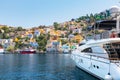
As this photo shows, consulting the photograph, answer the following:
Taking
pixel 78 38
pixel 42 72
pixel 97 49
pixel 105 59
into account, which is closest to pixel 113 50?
pixel 105 59

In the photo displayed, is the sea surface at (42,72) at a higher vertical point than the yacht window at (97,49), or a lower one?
lower

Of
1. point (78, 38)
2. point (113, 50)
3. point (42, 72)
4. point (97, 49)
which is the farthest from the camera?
point (78, 38)

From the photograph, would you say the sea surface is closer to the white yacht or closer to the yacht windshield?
the white yacht

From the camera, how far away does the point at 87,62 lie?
38844mm

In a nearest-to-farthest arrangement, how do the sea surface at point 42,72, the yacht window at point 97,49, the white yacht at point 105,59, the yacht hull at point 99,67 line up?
1. the yacht hull at point 99,67
2. the white yacht at point 105,59
3. the yacht window at point 97,49
4. the sea surface at point 42,72

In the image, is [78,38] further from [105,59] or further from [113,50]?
[105,59]

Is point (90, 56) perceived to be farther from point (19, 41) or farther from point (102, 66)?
point (19, 41)

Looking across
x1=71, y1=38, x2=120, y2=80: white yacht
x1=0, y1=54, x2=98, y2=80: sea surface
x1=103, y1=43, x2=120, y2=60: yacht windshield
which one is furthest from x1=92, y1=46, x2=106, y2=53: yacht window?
x1=0, y1=54, x2=98, y2=80: sea surface

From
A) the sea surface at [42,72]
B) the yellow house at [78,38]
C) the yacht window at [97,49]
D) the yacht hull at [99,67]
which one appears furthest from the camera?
the yellow house at [78,38]

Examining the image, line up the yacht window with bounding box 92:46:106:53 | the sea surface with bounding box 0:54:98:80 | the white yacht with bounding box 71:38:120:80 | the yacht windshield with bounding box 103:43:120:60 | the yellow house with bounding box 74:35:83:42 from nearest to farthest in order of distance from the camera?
the white yacht with bounding box 71:38:120:80, the yacht windshield with bounding box 103:43:120:60, the yacht window with bounding box 92:46:106:53, the sea surface with bounding box 0:54:98:80, the yellow house with bounding box 74:35:83:42

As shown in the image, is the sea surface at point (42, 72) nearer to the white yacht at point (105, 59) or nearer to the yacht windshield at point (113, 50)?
the white yacht at point (105, 59)

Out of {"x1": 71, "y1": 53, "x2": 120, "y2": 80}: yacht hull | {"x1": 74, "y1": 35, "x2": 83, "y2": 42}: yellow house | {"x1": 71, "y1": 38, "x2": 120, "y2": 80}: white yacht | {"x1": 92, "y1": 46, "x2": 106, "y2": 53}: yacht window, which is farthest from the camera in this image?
{"x1": 74, "y1": 35, "x2": 83, "y2": 42}: yellow house

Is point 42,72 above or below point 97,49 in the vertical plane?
below

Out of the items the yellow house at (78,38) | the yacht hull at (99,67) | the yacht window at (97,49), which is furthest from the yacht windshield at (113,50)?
the yellow house at (78,38)
